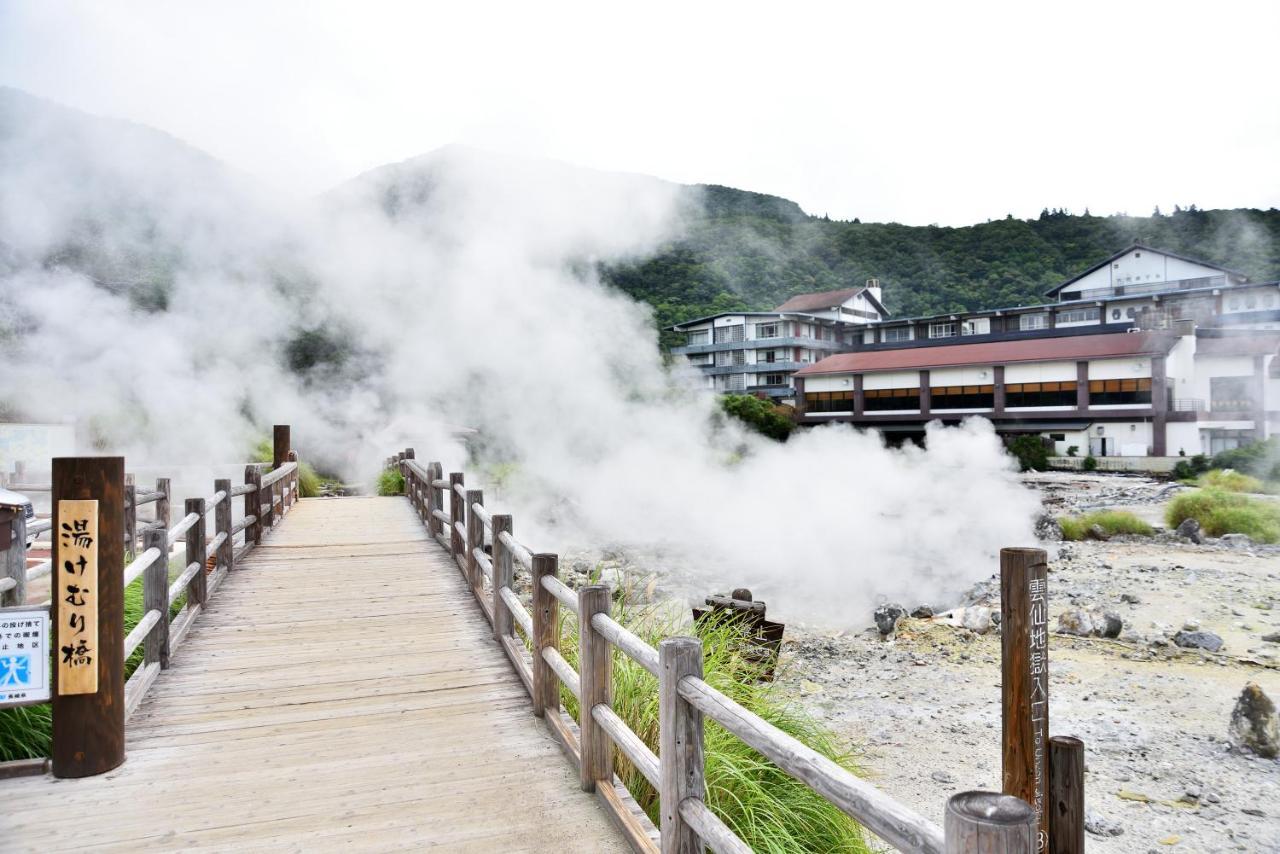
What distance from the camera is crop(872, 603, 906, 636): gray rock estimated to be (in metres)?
9.93

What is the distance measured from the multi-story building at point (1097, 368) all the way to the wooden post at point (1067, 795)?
97.0ft

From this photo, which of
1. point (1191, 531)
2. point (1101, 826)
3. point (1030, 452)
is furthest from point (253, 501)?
point (1030, 452)

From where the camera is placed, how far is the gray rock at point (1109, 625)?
9.22m

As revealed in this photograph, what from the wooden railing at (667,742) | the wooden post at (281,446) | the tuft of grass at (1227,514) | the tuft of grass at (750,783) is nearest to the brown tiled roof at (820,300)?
the tuft of grass at (1227,514)

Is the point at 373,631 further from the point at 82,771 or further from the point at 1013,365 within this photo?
the point at 1013,365

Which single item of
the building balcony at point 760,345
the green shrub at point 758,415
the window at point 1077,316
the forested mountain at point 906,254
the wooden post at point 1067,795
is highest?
the forested mountain at point 906,254

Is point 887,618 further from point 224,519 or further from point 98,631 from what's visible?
point 98,631

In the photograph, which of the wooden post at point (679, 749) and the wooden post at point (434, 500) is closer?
the wooden post at point (679, 749)

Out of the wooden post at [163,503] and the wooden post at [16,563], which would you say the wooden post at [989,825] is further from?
the wooden post at [163,503]

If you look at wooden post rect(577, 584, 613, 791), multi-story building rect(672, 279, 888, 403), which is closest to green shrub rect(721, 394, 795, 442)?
multi-story building rect(672, 279, 888, 403)

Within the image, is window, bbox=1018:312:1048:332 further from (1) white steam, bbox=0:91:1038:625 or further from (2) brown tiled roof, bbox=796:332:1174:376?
(1) white steam, bbox=0:91:1038:625

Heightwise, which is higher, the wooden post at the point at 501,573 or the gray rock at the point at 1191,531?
the wooden post at the point at 501,573

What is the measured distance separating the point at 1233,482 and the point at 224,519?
2289 centimetres

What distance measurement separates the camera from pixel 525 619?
4320 millimetres
